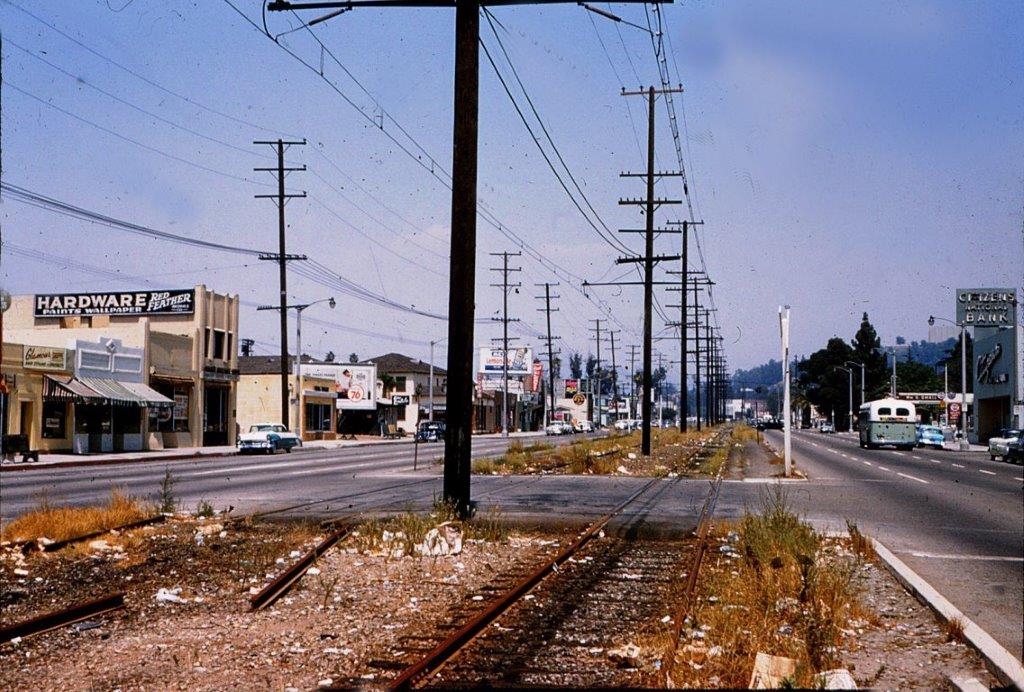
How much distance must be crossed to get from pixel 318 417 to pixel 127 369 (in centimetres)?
2867

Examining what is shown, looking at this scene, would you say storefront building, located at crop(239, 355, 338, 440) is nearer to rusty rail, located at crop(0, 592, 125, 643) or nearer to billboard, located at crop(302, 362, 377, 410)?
billboard, located at crop(302, 362, 377, 410)

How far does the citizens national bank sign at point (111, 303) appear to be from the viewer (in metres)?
61.8

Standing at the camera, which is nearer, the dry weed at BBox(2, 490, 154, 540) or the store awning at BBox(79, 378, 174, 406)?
the dry weed at BBox(2, 490, 154, 540)

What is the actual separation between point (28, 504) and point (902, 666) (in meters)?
17.5

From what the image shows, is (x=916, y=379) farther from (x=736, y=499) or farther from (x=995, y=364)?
(x=736, y=499)

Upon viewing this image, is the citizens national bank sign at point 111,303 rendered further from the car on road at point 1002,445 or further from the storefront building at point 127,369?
the car on road at point 1002,445

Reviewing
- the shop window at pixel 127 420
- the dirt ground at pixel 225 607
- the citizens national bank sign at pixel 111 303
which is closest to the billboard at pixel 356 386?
the citizens national bank sign at pixel 111 303

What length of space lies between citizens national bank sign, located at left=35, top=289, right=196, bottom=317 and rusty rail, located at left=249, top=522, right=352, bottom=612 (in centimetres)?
5058

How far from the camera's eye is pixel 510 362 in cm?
12556

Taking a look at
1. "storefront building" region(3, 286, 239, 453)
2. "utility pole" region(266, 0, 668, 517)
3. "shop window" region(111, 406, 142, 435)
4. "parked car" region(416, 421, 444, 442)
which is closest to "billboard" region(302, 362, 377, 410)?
"parked car" region(416, 421, 444, 442)

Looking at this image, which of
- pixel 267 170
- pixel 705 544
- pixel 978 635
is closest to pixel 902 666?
pixel 978 635

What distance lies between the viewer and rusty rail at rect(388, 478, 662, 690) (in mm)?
7113

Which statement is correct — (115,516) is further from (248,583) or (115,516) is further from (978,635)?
(978,635)

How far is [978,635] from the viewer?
838cm
